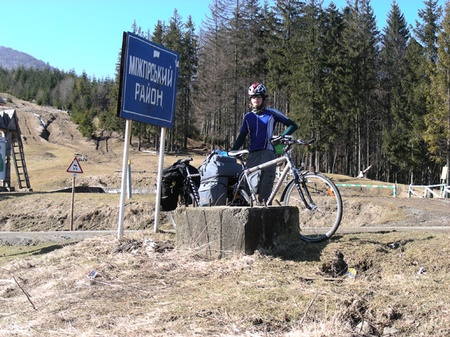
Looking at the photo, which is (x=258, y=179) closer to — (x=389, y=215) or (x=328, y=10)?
(x=389, y=215)

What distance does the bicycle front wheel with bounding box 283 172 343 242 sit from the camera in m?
5.67

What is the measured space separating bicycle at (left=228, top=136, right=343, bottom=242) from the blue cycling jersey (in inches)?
7.2

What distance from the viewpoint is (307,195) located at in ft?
19.2

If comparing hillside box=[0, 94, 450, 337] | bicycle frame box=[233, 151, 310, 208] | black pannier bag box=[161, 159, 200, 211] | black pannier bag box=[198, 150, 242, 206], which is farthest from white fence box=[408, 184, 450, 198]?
hillside box=[0, 94, 450, 337]

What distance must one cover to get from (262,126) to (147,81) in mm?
2261

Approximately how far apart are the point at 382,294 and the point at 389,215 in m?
10.9

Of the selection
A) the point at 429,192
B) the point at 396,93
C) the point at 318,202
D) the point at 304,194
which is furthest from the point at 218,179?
the point at 396,93

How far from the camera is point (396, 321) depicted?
3.35 m

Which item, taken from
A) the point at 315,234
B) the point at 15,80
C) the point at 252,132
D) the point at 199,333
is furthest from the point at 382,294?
the point at 15,80

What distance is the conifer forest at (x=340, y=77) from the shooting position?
40.8m

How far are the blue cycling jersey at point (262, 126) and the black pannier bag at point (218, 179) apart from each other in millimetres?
473

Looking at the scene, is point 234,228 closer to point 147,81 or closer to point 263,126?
point 263,126

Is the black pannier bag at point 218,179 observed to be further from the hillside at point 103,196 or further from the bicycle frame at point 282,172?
the hillside at point 103,196

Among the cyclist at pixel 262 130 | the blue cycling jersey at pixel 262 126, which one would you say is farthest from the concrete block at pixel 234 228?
the blue cycling jersey at pixel 262 126
